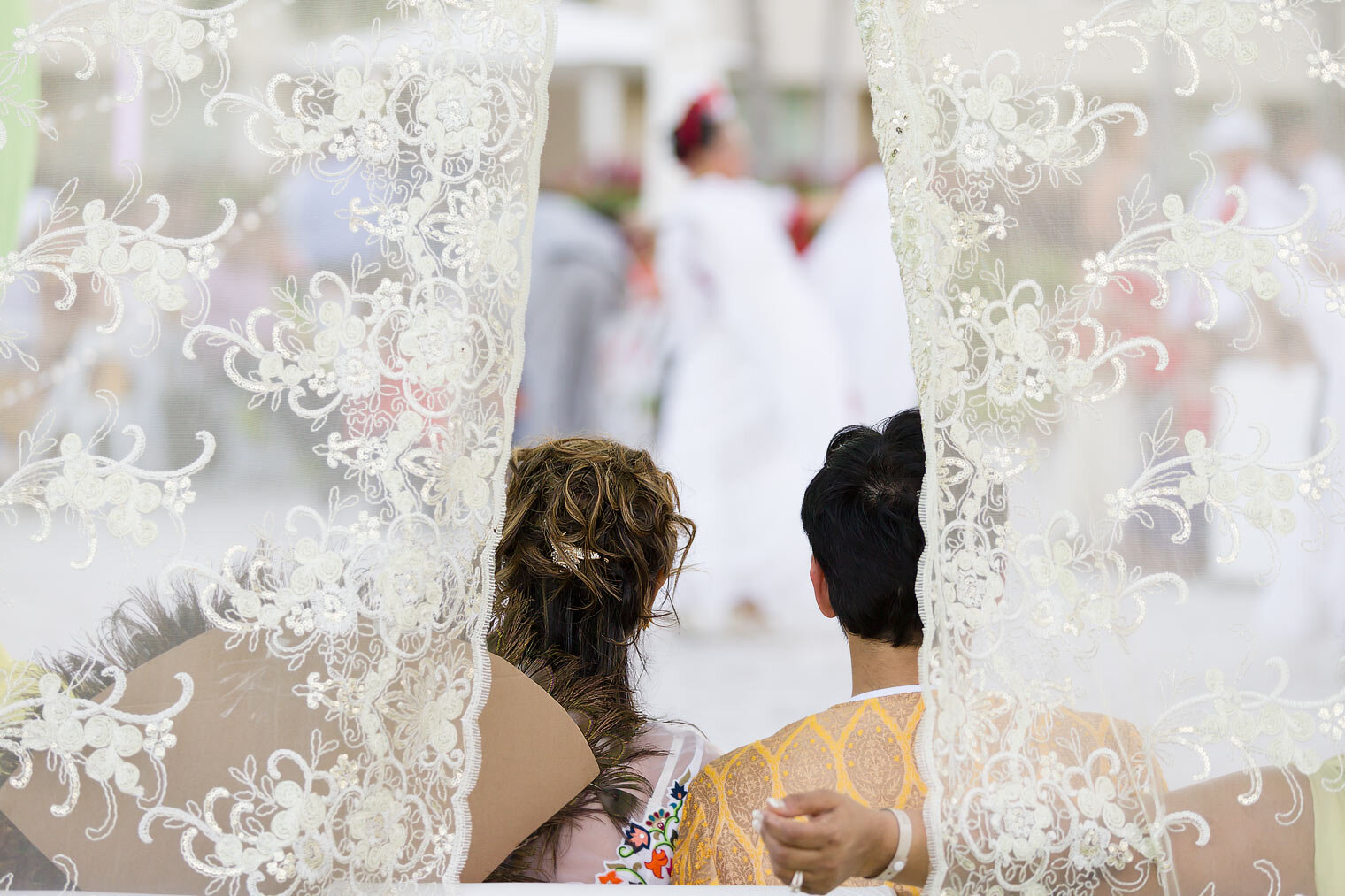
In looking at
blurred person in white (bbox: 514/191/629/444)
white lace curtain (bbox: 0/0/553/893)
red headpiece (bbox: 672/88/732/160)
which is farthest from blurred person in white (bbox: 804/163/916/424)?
white lace curtain (bbox: 0/0/553/893)

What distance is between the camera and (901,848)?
1160 millimetres

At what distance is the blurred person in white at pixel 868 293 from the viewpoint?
4.86m

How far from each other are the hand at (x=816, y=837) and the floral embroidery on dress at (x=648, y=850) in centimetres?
38

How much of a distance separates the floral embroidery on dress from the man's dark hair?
314 mm

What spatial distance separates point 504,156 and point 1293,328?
0.87 metres

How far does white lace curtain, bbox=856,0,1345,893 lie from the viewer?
1.25 meters

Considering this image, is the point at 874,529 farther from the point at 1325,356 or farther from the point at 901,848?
the point at 1325,356

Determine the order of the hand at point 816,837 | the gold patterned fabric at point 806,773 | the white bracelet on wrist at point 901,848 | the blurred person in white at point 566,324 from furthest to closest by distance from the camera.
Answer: the blurred person in white at point 566,324
the gold patterned fabric at point 806,773
the white bracelet on wrist at point 901,848
the hand at point 816,837

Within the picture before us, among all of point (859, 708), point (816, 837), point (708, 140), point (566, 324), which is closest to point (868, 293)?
point (708, 140)

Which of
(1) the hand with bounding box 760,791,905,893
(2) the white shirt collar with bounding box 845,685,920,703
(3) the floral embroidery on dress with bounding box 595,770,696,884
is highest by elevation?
(2) the white shirt collar with bounding box 845,685,920,703

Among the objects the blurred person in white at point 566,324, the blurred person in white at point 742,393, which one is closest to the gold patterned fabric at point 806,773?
the blurred person in white at point 742,393

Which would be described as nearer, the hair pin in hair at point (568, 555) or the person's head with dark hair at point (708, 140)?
the hair pin in hair at point (568, 555)

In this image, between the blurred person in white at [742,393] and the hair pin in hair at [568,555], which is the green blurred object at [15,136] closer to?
the hair pin in hair at [568,555]

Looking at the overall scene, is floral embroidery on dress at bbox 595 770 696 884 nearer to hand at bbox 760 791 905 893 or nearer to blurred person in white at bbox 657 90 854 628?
hand at bbox 760 791 905 893
